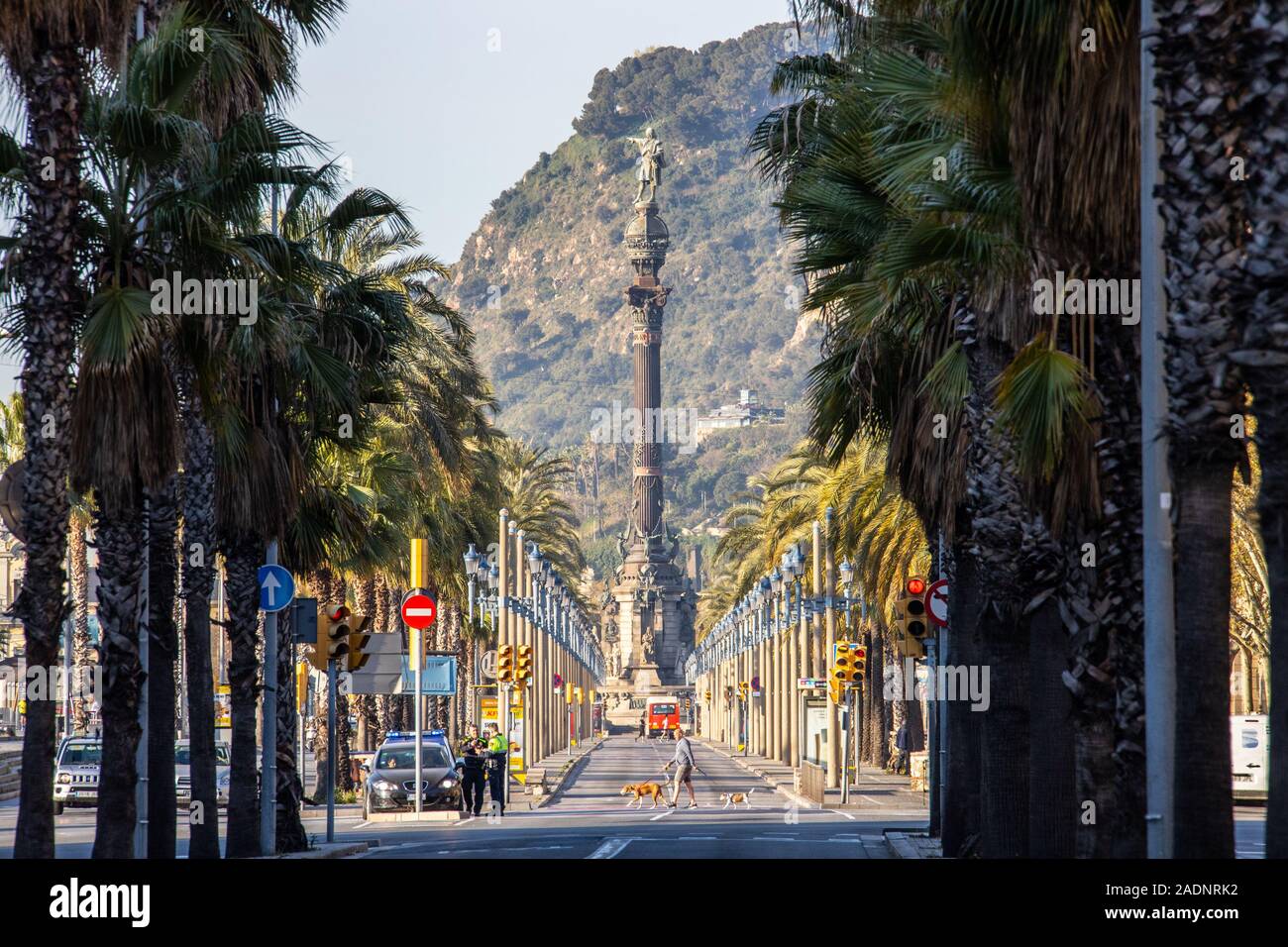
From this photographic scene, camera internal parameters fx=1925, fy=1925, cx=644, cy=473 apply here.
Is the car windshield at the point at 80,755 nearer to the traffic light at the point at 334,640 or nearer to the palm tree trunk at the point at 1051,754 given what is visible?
the traffic light at the point at 334,640

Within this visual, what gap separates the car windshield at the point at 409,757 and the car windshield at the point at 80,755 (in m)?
9.37

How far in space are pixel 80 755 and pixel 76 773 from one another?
2.14 ft

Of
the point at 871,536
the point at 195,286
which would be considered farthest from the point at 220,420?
the point at 871,536

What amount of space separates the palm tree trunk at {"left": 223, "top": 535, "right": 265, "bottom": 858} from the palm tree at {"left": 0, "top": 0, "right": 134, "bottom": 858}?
28.1ft

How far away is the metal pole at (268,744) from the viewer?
28.9 m

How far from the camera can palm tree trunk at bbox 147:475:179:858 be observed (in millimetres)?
24219

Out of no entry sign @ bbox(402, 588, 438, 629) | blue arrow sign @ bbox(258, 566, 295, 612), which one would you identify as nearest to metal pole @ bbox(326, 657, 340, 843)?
no entry sign @ bbox(402, 588, 438, 629)

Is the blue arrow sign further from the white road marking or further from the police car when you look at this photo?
the police car

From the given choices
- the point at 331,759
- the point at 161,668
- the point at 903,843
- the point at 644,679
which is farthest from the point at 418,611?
the point at 644,679

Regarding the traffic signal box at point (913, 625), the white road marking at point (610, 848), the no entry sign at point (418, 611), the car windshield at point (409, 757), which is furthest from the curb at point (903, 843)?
the car windshield at point (409, 757)

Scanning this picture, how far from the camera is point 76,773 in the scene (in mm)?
48531

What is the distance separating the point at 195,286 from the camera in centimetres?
2080

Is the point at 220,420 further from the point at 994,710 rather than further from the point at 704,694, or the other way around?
the point at 704,694
